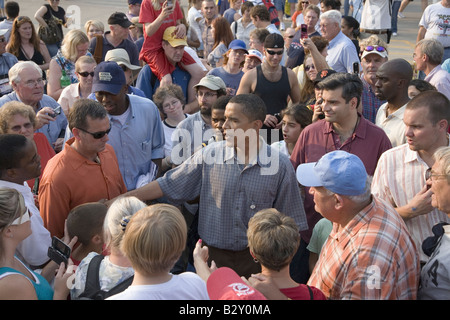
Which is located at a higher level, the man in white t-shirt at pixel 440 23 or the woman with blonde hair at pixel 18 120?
the woman with blonde hair at pixel 18 120

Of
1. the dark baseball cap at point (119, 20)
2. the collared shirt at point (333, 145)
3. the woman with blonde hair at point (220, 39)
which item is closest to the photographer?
the collared shirt at point (333, 145)

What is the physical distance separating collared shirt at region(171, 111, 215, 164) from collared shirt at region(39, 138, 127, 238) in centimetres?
130

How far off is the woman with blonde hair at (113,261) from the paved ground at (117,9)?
12.0 m

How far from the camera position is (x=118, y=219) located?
288 cm

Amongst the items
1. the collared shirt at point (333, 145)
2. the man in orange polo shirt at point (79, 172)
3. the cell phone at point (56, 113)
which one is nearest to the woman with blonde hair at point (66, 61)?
the cell phone at point (56, 113)

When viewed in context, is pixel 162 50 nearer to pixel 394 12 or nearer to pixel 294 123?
pixel 294 123

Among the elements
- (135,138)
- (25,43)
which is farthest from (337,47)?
(25,43)

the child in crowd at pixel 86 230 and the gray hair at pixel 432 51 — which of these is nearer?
the child in crowd at pixel 86 230

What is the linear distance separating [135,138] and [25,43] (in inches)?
185

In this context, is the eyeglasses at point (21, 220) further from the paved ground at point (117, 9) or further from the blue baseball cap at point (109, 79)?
the paved ground at point (117, 9)

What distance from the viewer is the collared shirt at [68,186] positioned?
3678mm

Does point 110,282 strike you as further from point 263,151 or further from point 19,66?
point 19,66

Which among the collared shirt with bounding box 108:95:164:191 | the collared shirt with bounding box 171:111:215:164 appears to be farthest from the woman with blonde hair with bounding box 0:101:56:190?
the collared shirt with bounding box 171:111:215:164

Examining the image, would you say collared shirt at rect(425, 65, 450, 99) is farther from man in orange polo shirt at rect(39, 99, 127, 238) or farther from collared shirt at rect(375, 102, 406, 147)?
man in orange polo shirt at rect(39, 99, 127, 238)
